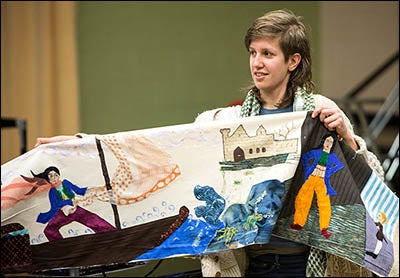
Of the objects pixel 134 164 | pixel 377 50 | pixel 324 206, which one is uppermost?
pixel 377 50

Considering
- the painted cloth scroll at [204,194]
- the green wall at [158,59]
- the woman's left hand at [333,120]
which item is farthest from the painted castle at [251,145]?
the green wall at [158,59]

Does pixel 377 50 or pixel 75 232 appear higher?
pixel 377 50

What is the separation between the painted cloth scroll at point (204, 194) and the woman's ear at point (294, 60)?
16 centimetres

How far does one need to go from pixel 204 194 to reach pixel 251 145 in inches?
7.7

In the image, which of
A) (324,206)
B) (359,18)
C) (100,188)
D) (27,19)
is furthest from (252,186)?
(359,18)

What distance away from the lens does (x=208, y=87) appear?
215 inches

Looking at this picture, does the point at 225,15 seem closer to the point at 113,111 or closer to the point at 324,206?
the point at 113,111

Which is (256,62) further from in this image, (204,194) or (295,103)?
(204,194)

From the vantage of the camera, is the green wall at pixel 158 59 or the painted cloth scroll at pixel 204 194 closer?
the painted cloth scroll at pixel 204 194

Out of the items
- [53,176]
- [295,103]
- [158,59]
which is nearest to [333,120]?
[295,103]

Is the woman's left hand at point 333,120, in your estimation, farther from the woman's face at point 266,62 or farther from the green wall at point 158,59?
the green wall at point 158,59

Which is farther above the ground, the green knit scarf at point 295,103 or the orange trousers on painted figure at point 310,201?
the green knit scarf at point 295,103

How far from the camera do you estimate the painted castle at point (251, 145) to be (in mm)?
2146

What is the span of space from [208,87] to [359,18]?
1433mm
